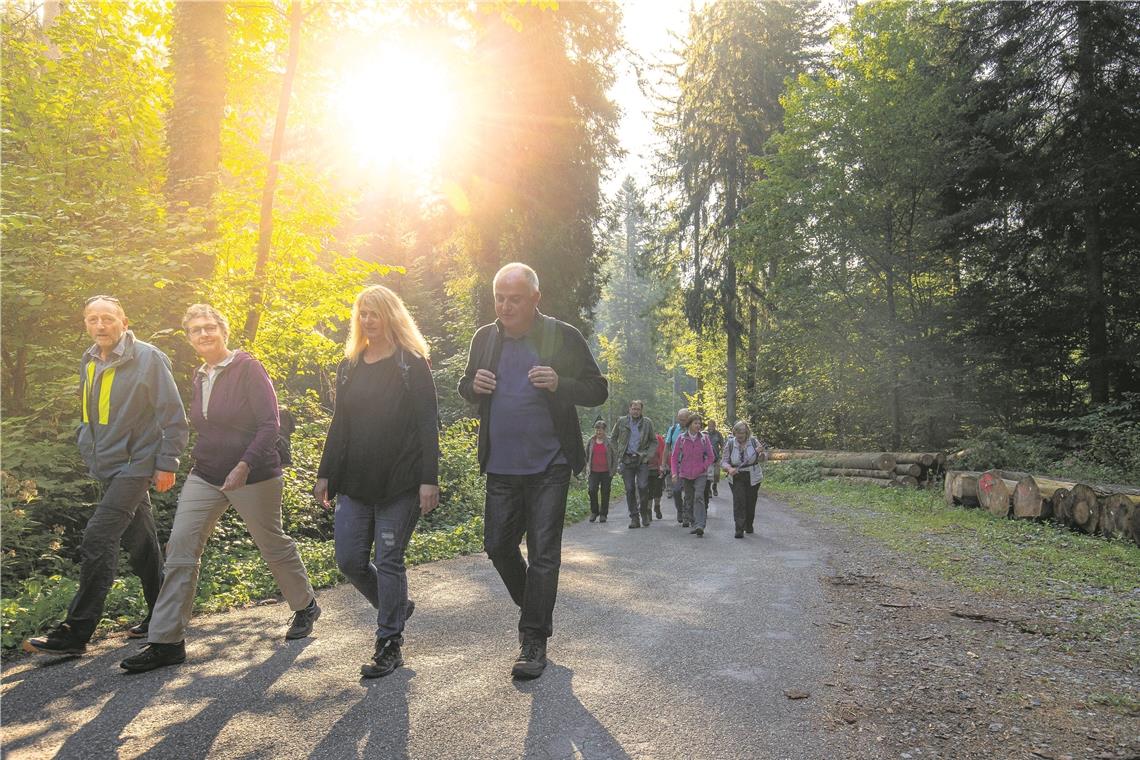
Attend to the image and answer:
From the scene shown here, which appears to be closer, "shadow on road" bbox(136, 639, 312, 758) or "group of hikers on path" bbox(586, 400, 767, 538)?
"shadow on road" bbox(136, 639, 312, 758)

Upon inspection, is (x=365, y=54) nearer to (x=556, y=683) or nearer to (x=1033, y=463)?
(x=556, y=683)

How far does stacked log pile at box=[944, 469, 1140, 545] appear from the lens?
10117 millimetres

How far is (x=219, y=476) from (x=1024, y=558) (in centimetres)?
922

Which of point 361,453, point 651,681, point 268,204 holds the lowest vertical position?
point 651,681

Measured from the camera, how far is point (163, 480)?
14.3 ft

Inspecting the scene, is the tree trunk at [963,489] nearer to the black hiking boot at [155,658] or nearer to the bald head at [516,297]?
the bald head at [516,297]

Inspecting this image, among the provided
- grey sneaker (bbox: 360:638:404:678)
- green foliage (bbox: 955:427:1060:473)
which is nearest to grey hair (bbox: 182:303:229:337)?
grey sneaker (bbox: 360:638:404:678)

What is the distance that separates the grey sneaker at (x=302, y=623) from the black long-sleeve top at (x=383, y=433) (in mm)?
1126

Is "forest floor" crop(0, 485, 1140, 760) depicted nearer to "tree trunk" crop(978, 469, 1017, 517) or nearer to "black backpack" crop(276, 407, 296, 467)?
"black backpack" crop(276, 407, 296, 467)

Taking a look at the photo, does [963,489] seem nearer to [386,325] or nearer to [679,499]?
[679,499]

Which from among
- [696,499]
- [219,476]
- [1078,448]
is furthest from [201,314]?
[1078,448]

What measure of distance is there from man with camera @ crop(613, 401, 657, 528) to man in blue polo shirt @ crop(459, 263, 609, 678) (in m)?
8.33

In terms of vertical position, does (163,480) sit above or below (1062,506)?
above

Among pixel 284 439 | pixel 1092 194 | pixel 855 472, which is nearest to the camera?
pixel 284 439
